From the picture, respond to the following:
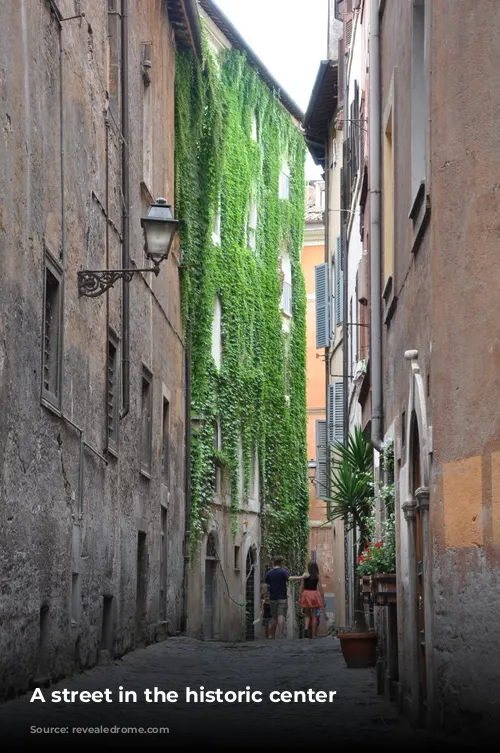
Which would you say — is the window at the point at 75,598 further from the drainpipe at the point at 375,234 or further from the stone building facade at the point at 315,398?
the stone building facade at the point at 315,398

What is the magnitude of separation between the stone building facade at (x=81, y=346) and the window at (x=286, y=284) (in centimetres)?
1423

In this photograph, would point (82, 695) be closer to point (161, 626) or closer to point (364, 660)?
point (364, 660)

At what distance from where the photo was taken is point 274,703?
1085 cm

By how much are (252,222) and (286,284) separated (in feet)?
12.5

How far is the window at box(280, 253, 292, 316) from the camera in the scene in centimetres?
3491

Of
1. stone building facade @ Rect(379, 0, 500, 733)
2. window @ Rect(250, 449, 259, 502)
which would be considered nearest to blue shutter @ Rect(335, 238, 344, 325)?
window @ Rect(250, 449, 259, 502)

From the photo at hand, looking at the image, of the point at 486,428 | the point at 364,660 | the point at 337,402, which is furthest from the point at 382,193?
the point at 337,402

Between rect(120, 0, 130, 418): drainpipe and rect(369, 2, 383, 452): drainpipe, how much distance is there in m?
2.92

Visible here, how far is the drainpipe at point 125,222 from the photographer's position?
1577 centimetres

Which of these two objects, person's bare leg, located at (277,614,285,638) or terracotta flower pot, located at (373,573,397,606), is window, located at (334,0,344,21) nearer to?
person's bare leg, located at (277,614,285,638)

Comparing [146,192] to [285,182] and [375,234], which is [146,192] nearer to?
[375,234]

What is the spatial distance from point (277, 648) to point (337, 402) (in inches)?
375

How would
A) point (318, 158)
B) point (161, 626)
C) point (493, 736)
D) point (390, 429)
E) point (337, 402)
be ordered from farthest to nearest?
point (318, 158) < point (337, 402) < point (161, 626) < point (390, 429) < point (493, 736)

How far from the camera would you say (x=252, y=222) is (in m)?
32.0
